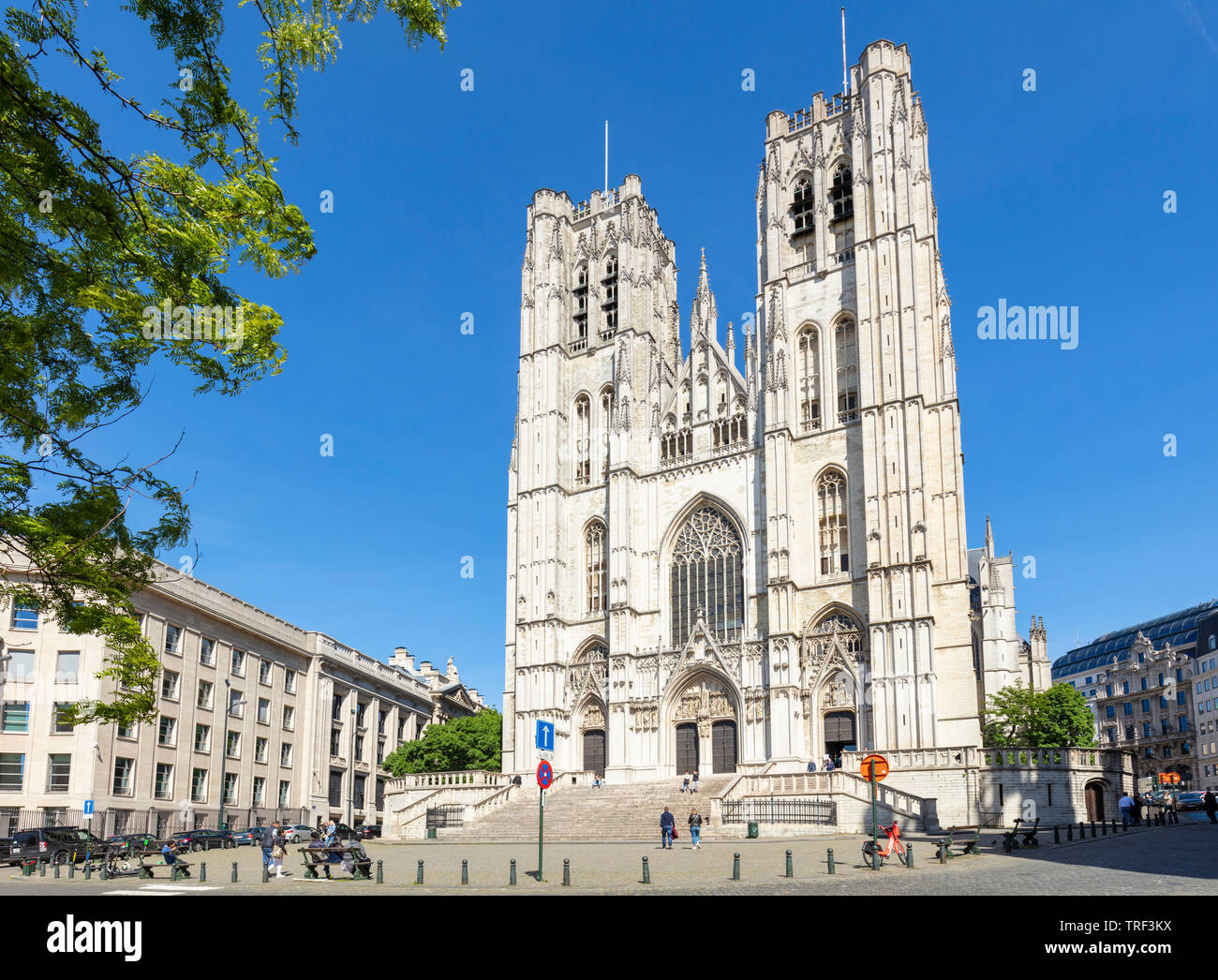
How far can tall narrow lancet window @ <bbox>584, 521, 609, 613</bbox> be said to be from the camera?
2090 inches

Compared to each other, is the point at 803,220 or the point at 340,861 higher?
the point at 803,220

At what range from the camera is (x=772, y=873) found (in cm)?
2055

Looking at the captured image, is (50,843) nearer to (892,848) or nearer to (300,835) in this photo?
(300,835)

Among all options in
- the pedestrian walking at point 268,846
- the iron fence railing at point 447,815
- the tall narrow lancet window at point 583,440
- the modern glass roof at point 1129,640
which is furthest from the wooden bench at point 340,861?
the modern glass roof at point 1129,640

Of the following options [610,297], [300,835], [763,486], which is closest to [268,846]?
[300,835]

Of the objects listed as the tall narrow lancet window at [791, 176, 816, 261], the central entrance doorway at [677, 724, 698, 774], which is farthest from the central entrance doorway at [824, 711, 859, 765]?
the tall narrow lancet window at [791, 176, 816, 261]

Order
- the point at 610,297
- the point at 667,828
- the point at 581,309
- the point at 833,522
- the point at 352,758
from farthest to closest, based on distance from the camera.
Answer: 1. the point at 352,758
2. the point at 581,309
3. the point at 610,297
4. the point at 833,522
5. the point at 667,828

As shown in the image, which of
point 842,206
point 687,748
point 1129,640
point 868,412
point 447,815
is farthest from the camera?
point 1129,640

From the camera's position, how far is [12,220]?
7.51 meters

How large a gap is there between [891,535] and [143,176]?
38818 millimetres

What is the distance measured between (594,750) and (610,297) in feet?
80.4

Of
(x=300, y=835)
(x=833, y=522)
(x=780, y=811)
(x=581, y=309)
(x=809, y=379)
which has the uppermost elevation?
(x=581, y=309)

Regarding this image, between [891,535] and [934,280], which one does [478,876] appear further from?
[934,280]

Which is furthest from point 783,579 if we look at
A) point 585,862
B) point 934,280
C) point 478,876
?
point 478,876
